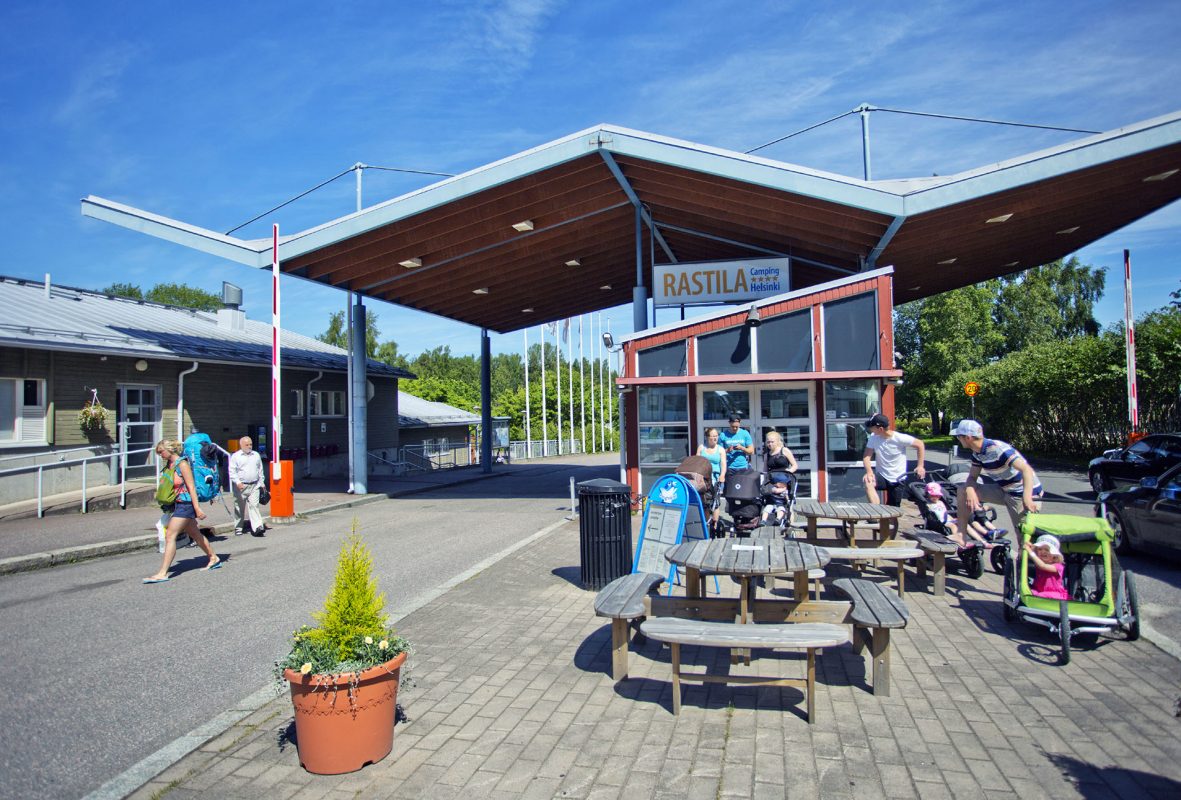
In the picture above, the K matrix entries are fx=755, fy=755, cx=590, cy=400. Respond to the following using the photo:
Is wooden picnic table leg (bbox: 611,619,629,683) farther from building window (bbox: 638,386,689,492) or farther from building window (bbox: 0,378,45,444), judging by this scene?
building window (bbox: 0,378,45,444)

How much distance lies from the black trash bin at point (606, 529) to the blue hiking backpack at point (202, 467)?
5.36 metres

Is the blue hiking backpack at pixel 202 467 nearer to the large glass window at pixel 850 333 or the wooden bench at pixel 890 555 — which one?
the wooden bench at pixel 890 555

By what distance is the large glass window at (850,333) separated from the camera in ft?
47.0

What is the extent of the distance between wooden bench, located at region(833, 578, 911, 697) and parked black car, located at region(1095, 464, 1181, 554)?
215 inches

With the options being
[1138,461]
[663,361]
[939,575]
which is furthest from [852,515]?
[1138,461]

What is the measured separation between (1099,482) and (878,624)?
13.2 metres

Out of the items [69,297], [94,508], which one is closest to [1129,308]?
[94,508]

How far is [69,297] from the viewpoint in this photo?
2081cm

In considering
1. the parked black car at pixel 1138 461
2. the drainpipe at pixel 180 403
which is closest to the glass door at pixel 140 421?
the drainpipe at pixel 180 403

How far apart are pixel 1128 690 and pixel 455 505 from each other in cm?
1447

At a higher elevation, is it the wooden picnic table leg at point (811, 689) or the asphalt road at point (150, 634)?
the wooden picnic table leg at point (811, 689)

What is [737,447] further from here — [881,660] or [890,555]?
[881,660]

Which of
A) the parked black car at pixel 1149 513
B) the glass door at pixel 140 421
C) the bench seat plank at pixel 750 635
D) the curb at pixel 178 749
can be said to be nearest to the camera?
the curb at pixel 178 749

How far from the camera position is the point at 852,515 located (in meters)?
7.67
